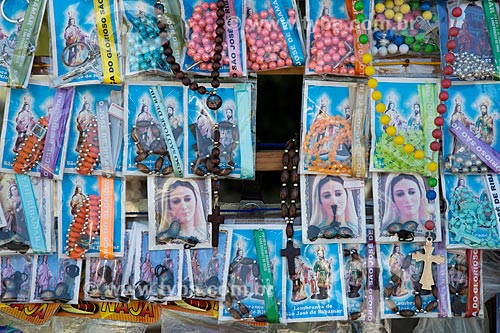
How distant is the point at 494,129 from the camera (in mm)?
2367

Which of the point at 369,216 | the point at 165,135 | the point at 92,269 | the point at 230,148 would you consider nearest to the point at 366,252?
the point at 369,216

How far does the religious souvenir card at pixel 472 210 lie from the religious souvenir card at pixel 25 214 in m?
1.39

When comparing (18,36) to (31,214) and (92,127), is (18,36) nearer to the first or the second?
(92,127)

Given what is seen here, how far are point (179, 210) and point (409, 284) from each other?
85 centimetres

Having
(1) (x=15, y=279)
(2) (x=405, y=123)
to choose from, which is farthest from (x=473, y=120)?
(1) (x=15, y=279)

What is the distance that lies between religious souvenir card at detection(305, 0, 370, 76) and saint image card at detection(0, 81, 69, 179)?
0.88 meters

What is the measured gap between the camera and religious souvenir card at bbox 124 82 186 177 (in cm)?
239

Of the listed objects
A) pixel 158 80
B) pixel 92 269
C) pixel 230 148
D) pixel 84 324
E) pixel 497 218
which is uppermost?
pixel 158 80

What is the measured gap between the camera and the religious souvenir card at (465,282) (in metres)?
2.46

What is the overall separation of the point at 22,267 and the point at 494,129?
1.71 m

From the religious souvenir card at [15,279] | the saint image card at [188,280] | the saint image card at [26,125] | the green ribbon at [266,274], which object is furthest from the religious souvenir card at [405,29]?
the religious souvenir card at [15,279]

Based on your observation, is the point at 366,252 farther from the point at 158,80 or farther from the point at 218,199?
the point at 158,80

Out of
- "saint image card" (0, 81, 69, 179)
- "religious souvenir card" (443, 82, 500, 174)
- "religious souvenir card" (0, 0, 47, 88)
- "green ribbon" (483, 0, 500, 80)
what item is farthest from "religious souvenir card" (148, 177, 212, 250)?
"green ribbon" (483, 0, 500, 80)

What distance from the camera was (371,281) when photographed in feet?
8.13
